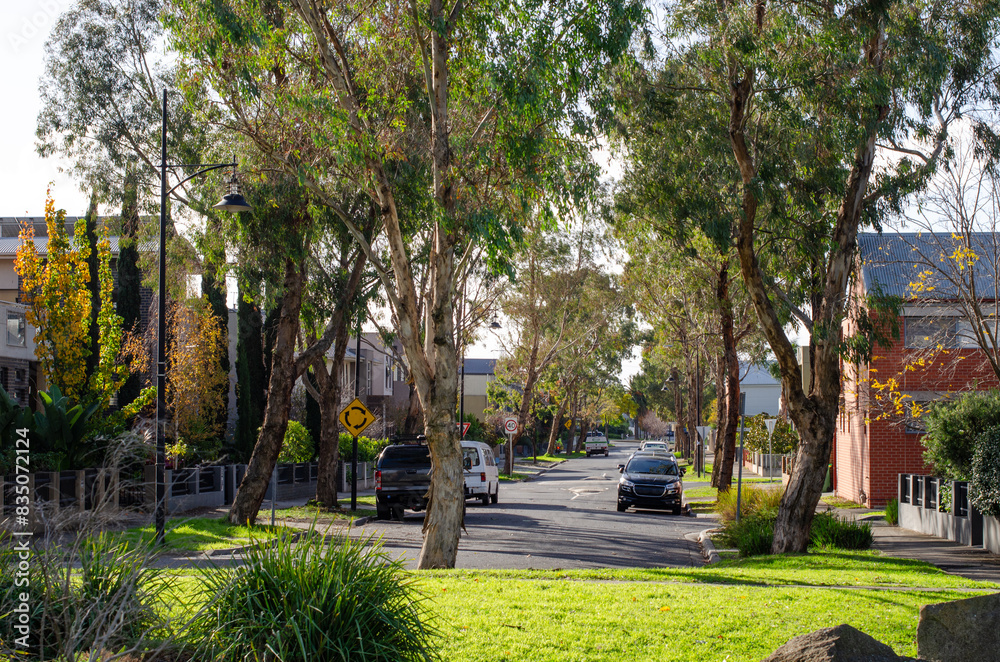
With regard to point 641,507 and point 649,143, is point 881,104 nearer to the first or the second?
point 649,143

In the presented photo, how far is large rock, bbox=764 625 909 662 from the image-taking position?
5.41 m

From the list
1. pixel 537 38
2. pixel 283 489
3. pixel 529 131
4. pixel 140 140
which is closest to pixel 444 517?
pixel 529 131

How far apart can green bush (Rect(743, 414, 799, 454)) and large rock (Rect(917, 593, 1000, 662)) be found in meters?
33.6

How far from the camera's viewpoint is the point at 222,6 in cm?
1218

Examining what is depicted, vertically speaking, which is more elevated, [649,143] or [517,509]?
[649,143]

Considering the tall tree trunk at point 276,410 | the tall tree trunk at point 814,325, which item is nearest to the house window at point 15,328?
the tall tree trunk at point 276,410

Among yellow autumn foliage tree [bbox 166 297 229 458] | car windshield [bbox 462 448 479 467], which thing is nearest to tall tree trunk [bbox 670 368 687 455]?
yellow autumn foliage tree [bbox 166 297 229 458]

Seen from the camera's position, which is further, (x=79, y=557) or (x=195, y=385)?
(x=195, y=385)

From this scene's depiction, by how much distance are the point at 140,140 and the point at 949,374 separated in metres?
23.7

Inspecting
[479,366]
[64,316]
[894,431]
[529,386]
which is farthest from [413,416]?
[479,366]

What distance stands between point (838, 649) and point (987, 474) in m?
12.9

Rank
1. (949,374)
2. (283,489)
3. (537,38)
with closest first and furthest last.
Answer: (537,38) < (949,374) < (283,489)

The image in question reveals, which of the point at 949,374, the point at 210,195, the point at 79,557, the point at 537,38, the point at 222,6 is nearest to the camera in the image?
the point at 79,557

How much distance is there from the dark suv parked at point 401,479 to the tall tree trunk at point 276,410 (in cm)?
342
